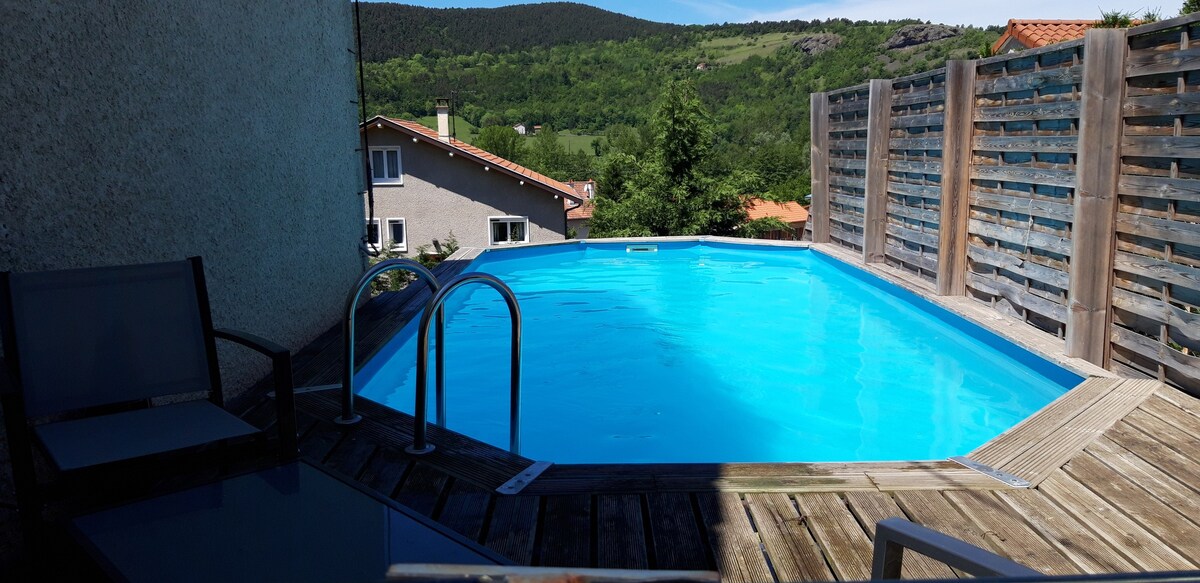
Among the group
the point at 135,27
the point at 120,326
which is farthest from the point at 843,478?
the point at 135,27

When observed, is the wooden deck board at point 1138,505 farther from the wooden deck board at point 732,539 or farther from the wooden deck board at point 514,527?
the wooden deck board at point 514,527

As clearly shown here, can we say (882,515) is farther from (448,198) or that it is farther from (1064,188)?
(448,198)

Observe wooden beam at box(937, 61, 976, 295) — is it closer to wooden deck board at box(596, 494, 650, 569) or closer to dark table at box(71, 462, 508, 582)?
wooden deck board at box(596, 494, 650, 569)

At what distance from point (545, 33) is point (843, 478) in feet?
208

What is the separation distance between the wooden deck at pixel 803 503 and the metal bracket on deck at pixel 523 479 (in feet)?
0.12

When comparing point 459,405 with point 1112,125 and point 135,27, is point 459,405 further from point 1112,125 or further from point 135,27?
point 1112,125

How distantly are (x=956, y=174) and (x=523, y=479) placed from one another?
17.0 feet

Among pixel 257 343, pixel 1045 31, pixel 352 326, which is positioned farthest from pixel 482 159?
pixel 257 343

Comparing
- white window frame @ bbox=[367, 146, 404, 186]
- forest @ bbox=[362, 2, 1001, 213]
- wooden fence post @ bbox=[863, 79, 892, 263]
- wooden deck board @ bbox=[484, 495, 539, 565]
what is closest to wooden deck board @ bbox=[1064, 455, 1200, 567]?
wooden deck board @ bbox=[484, 495, 539, 565]

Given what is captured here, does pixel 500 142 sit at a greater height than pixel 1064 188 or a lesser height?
greater

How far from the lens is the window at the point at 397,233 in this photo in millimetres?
22422

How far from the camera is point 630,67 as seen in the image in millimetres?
60281

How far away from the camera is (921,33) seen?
158 ft

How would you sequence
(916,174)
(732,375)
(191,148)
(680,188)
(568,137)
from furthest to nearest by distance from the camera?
(568,137), (680,188), (916,174), (732,375), (191,148)
